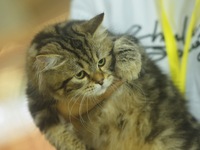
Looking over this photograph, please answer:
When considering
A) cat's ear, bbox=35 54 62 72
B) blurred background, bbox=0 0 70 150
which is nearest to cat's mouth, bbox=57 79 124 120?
cat's ear, bbox=35 54 62 72

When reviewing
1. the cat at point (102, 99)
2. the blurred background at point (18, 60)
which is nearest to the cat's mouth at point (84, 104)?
the cat at point (102, 99)

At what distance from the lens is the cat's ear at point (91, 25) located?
3.58 ft

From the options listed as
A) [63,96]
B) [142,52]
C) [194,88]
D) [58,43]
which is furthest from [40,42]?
[194,88]

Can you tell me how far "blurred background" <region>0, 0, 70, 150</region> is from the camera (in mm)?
2033

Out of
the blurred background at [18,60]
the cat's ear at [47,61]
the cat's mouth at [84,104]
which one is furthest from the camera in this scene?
the blurred background at [18,60]

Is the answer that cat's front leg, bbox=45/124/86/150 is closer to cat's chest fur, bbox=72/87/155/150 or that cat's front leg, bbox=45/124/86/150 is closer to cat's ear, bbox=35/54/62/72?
cat's chest fur, bbox=72/87/155/150

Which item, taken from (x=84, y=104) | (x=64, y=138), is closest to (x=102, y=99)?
(x=84, y=104)

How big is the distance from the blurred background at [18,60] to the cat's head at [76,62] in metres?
0.47

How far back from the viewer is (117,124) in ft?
3.90

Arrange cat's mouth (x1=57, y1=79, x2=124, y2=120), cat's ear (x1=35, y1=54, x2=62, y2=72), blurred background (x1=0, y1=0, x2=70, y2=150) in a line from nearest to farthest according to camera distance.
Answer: cat's ear (x1=35, y1=54, x2=62, y2=72) < cat's mouth (x1=57, y1=79, x2=124, y2=120) < blurred background (x1=0, y1=0, x2=70, y2=150)

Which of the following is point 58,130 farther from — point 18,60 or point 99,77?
point 18,60

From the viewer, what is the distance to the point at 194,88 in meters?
1.24

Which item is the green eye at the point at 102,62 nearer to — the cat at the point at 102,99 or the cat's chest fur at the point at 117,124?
the cat at the point at 102,99

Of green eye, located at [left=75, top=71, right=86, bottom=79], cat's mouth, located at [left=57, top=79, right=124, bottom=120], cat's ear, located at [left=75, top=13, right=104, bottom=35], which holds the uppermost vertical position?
cat's ear, located at [left=75, top=13, right=104, bottom=35]
